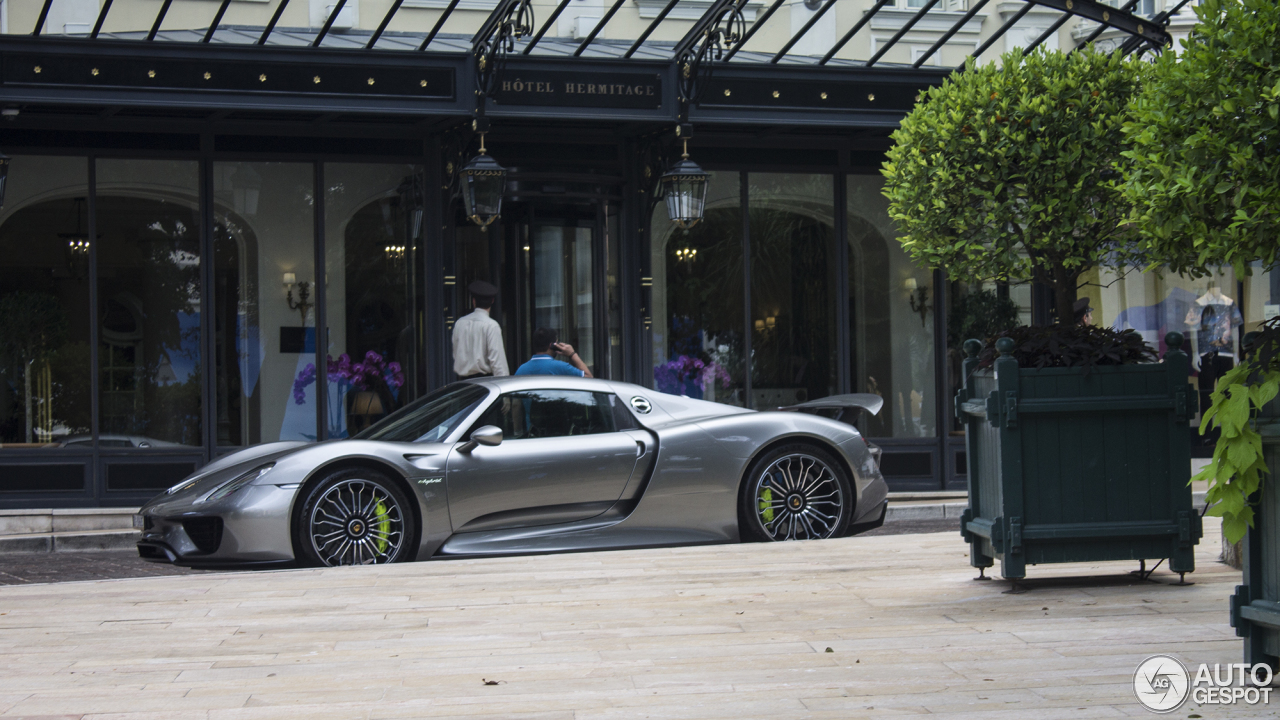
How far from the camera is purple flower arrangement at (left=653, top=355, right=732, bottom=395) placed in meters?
13.1

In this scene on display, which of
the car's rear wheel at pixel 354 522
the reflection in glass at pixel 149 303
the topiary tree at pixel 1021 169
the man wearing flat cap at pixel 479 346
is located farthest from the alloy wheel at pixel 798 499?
the reflection in glass at pixel 149 303

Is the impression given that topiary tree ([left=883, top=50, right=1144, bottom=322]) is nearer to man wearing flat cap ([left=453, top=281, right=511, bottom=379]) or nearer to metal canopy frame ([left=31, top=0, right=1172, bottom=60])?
metal canopy frame ([left=31, top=0, right=1172, bottom=60])

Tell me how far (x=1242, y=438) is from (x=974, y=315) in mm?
10337

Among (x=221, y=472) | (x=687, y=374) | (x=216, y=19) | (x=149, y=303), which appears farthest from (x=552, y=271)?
(x=221, y=472)

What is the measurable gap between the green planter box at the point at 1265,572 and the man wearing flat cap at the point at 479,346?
8.03m

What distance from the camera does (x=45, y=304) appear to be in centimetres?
1152

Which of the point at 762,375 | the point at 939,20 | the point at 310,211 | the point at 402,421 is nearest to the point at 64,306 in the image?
the point at 310,211

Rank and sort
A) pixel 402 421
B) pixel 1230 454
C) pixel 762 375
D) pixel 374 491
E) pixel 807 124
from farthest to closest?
pixel 762 375, pixel 807 124, pixel 402 421, pixel 374 491, pixel 1230 454

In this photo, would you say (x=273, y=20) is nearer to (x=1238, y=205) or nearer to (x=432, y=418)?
(x=432, y=418)

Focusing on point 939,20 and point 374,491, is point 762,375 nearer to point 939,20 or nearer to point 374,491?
point 374,491

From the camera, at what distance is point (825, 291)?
44.0 feet

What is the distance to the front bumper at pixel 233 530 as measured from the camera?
7.42m

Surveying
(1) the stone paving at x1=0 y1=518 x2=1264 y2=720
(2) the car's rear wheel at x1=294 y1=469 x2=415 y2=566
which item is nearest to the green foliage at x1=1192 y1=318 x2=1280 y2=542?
(1) the stone paving at x1=0 y1=518 x2=1264 y2=720

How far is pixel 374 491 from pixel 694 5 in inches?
419
